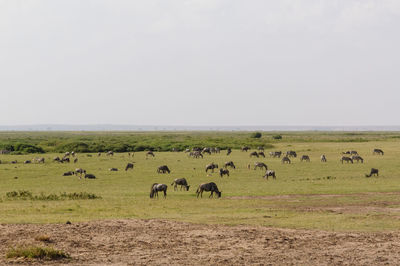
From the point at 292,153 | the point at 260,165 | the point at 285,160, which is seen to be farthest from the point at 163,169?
the point at 292,153

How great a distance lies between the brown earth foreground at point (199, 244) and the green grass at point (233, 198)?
2.26 meters

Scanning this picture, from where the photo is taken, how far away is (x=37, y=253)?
14922mm

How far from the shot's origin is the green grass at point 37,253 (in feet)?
48.8

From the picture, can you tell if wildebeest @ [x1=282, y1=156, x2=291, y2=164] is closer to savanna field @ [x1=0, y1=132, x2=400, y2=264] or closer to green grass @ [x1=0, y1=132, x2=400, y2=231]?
green grass @ [x1=0, y1=132, x2=400, y2=231]

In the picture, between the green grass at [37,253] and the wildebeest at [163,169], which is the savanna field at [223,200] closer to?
the green grass at [37,253]

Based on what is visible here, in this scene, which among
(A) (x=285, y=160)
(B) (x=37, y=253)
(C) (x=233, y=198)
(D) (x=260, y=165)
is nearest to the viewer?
(B) (x=37, y=253)

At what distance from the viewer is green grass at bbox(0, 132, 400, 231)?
22359 millimetres

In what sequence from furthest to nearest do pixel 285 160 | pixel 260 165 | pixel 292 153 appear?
pixel 292 153, pixel 285 160, pixel 260 165

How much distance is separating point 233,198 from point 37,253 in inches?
667

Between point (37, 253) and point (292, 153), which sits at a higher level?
point (292, 153)

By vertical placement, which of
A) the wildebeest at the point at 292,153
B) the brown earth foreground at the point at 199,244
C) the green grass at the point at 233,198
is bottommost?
the green grass at the point at 233,198

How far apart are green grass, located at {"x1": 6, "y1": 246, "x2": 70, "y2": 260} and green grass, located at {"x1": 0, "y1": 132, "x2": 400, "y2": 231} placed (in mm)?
6437

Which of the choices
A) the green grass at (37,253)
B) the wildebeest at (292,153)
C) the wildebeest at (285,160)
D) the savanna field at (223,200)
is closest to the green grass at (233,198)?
the savanna field at (223,200)

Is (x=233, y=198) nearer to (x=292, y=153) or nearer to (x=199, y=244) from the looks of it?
(x=199, y=244)
